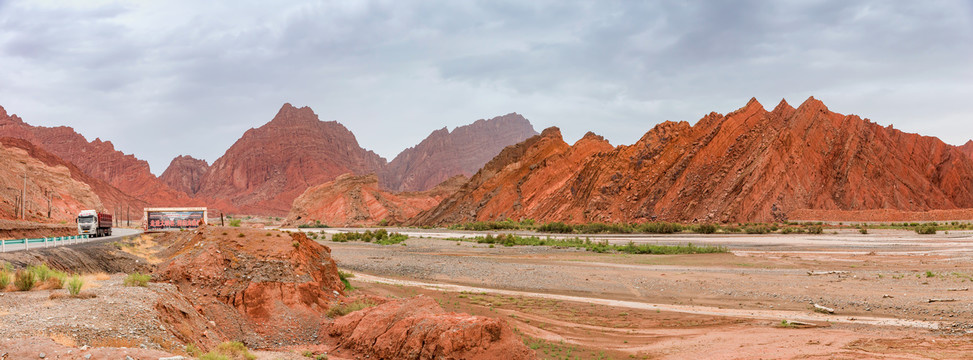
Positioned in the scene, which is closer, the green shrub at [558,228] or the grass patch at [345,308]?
the grass patch at [345,308]

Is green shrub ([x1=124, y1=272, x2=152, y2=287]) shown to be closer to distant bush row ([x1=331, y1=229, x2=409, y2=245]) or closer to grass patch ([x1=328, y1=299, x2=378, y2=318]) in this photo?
grass patch ([x1=328, y1=299, x2=378, y2=318])

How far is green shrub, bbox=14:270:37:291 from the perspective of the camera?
1220 centimetres

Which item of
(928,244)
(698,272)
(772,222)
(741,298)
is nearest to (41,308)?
(741,298)

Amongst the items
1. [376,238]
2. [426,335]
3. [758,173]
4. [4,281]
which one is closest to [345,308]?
[426,335]

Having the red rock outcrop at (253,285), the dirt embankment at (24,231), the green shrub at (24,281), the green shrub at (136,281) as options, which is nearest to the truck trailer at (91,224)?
the dirt embankment at (24,231)

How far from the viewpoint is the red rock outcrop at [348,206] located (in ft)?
390

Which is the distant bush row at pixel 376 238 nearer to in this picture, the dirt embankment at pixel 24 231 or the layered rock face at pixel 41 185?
the dirt embankment at pixel 24 231

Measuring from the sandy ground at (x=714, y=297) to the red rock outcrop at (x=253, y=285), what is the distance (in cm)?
502

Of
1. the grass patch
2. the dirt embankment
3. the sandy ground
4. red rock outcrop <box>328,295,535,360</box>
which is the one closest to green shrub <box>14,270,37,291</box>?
red rock outcrop <box>328,295,535,360</box>

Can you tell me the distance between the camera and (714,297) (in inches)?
872

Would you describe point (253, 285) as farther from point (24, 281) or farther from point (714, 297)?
point (714, 297)

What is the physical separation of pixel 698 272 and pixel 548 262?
909 centimetres

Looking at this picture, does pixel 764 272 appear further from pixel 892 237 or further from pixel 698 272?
pixel 892 237

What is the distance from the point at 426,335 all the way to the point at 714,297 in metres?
14.0
